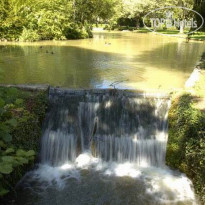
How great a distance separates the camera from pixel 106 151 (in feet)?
27.6

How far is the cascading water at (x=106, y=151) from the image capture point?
6836 mm

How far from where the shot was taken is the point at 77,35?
110 ft

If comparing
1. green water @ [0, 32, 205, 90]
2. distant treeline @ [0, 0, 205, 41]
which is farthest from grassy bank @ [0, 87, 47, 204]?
distant treeline @ [0, 0, 205, 41]

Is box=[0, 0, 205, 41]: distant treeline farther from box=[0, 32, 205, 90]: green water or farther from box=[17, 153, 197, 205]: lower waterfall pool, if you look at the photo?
box=[17, 153, 197, 205]: lower waterfall pool

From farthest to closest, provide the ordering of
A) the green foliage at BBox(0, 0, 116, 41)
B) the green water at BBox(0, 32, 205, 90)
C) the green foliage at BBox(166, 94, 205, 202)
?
1. the green foliage at BBox(0, 0, 116, 41)
2. the green water at BBox(0, 32, 205, 90)
3. the green foliage at BBox(166, 94, 205, 202)

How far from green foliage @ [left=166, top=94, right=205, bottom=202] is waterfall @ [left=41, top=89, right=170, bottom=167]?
→ 456mm

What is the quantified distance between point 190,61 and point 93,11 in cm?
2416

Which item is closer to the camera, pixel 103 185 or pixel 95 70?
pixel 103 185

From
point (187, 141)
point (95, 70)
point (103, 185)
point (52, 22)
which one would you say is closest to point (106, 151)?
point (103, 185)

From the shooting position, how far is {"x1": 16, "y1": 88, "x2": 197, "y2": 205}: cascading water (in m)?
6.84

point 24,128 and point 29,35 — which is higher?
point 29,35

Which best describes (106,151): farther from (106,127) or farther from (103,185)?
(103,185)

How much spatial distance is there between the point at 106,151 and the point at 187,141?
2.68 m

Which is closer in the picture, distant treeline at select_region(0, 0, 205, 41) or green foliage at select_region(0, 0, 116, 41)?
distant treeline at select_region(0, 0, 205, 41)
